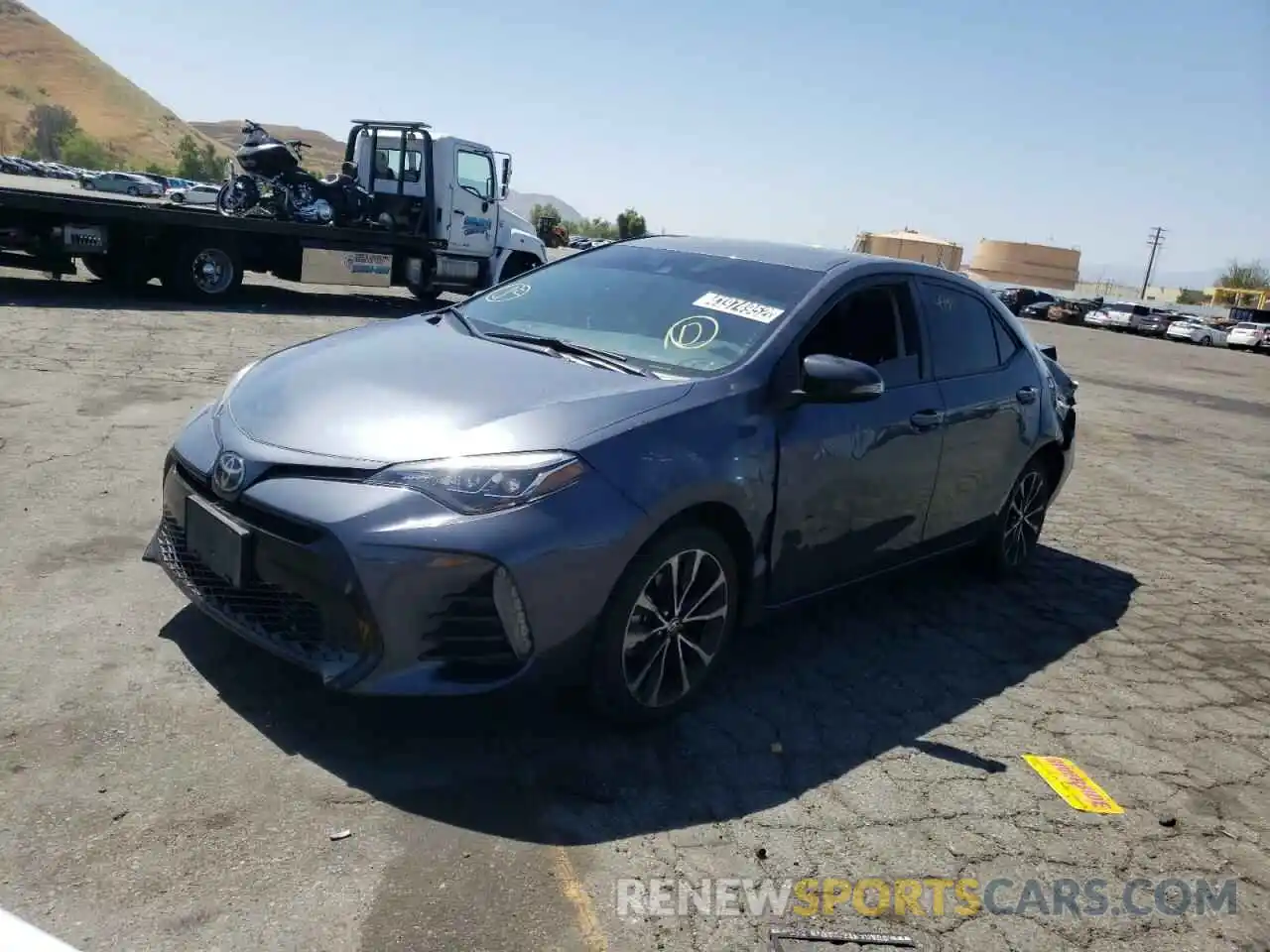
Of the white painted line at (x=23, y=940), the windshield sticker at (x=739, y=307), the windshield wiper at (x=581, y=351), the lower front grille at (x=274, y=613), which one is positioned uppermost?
the windshield sticker at (x=739, y=307)

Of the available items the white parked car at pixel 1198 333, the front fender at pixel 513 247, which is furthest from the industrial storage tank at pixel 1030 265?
the front fender at pixel 513 247

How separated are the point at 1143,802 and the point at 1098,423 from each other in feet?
32.4

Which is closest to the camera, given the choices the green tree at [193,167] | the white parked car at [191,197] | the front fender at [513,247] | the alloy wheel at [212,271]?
the alloy wheel at [212,271]

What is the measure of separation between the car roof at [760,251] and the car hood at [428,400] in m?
1.12

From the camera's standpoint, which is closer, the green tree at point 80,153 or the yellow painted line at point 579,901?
the yellow painted line at point 579,901

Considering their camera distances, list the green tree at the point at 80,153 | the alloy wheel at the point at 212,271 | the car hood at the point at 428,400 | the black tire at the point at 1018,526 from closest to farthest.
Result: the car hood at the point at 428,400
the black tire at the point at 1018,526
the alloy wheel at the point at 212,271
the green tree at the point at 80,153

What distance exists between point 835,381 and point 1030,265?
11350 cm

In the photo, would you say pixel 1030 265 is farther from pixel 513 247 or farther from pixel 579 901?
pixel 579 901

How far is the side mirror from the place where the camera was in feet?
12.1

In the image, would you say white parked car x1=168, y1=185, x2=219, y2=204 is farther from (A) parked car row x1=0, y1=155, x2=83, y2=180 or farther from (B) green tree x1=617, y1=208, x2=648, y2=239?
(A) parked car row x1=0, y1=155, x2=83, y2=180

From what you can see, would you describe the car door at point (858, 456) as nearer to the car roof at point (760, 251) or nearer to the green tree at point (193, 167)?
the car roof at point (760, 251)

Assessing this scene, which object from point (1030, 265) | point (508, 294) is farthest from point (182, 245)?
point (1030, 265)

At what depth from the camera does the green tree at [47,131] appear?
429 feet

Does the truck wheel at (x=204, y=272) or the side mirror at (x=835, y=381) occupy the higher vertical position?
the side mirror at (x=835, y=381)
